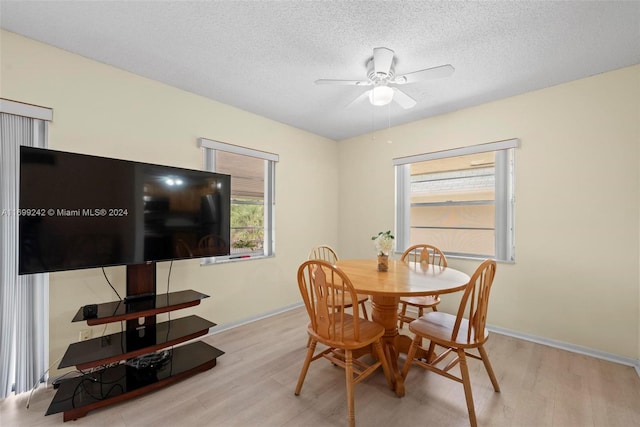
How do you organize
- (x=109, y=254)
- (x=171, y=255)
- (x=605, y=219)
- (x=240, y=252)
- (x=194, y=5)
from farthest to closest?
(x=240, y=252) < (x=605, y=219) < (x=171, y=255) < (x=109, y=254) < (x=194, y=5)

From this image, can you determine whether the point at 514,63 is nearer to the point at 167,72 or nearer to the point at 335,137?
the point at 335,137

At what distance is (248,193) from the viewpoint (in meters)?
3.35

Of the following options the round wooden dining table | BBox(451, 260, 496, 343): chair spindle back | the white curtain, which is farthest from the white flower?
the white curtain

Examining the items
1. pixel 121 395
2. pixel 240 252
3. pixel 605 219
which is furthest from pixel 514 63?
pixel 121 395

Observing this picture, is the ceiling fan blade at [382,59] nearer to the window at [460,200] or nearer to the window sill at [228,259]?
the window at [460,200]

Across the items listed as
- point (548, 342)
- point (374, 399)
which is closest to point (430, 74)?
point (374, 399)

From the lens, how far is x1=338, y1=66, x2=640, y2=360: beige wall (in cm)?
231

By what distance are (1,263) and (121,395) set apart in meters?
1.24

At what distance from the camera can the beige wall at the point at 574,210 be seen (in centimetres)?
231

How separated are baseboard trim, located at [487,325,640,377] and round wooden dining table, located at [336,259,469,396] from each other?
4.01 ft

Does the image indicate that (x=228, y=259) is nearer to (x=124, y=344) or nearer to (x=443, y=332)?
(x=124, y=344)

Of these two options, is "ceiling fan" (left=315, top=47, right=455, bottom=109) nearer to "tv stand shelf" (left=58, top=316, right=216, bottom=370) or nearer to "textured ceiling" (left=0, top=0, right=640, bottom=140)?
"textured ceiling" (left=0, top=0, right=640, bottom=140)

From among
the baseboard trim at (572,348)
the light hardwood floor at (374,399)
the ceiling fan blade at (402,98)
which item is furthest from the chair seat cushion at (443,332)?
the ceiling fan blade at (402,98)

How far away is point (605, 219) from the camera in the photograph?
94.1 inches
